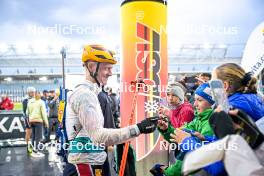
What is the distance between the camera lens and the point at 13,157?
897cm

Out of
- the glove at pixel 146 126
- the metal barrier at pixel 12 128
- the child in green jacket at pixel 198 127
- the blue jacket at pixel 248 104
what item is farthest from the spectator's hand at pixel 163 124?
the metal barrier at pixel 12 128

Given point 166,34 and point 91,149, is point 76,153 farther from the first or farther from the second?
point 166,34

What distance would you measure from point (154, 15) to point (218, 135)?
14.0 ft

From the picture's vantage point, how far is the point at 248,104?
209 cm

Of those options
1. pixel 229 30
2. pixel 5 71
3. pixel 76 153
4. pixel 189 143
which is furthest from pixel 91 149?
pixel 5 71

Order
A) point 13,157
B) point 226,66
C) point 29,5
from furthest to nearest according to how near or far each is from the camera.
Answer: point 29,5 < point 13,157 < point 226,66

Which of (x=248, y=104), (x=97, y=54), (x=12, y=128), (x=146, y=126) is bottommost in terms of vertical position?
(x=12, y=128)

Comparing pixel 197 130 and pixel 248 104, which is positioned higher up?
pixel 248 104

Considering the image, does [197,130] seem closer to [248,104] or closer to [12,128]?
[248,104]

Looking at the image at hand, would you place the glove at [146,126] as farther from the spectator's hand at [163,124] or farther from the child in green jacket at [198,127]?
the spectator's hand at [163,124]

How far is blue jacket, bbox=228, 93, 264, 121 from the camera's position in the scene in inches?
81.9

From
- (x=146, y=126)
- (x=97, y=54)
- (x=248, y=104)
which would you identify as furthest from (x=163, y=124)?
(x=248, y=104)

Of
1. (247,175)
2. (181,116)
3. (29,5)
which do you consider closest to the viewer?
(247,175)

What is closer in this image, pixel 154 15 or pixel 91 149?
pixel 91 149
